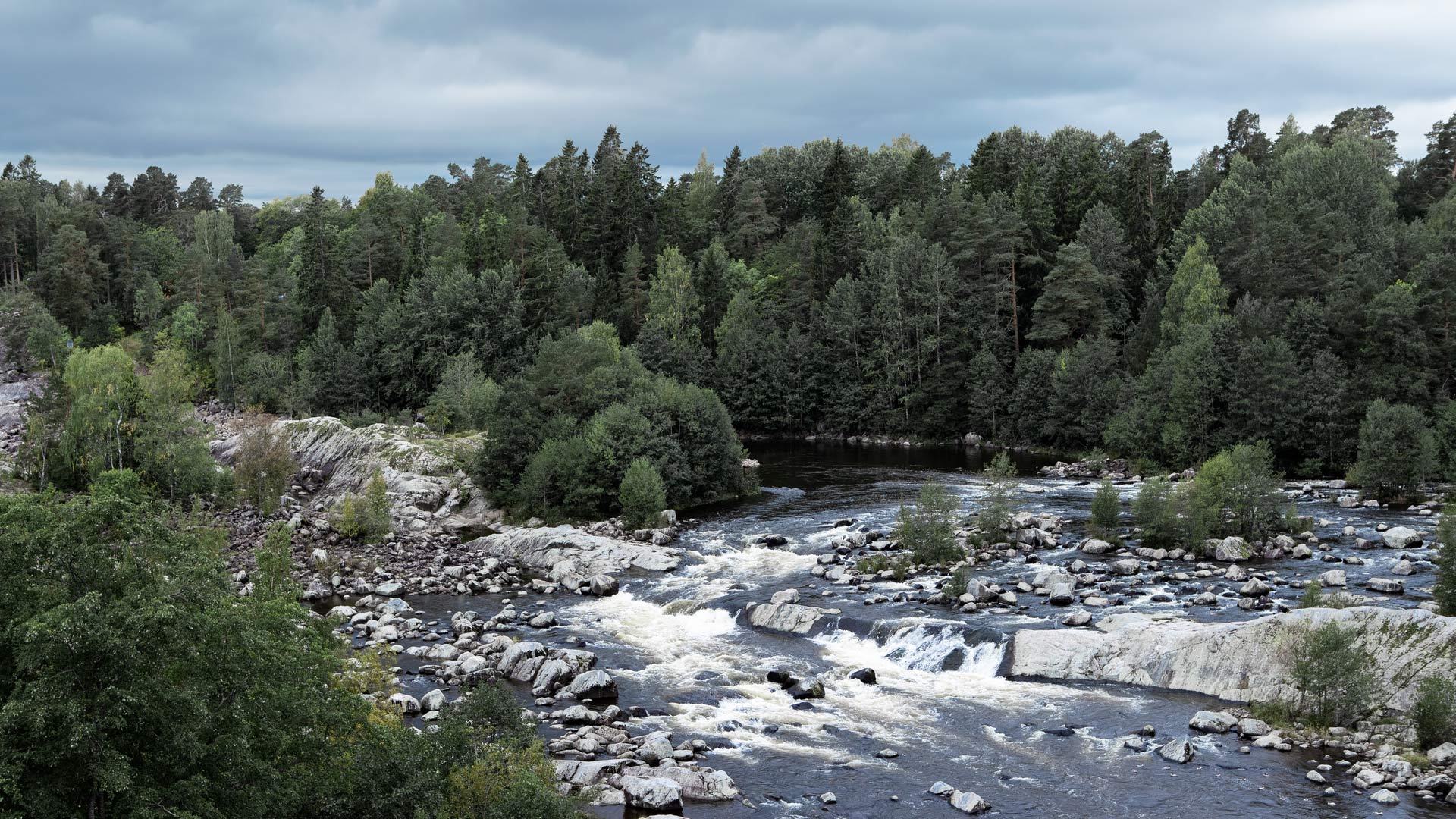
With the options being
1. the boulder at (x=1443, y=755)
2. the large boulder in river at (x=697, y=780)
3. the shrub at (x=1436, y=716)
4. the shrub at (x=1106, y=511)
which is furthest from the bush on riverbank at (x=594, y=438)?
the boulder at (x=1443, y=755)

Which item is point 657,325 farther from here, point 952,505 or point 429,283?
point 952,505

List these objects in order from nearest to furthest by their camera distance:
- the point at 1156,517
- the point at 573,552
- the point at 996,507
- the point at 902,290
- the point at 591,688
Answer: the point at 591,688 < the point at 1156,517 < the point at 996,507 < the point at 573,552 < the point at 902,290

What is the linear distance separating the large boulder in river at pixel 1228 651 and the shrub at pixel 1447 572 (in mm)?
3812

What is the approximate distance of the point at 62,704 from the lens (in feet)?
53.9

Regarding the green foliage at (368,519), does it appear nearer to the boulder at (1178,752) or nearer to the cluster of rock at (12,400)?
the cluster of rock at (12,400)

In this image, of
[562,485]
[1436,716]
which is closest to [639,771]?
[1436,716]

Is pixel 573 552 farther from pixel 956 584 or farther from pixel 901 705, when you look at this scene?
pixel 901 705

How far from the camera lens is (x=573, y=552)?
177ft

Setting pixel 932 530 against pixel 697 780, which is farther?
pixel 932 530

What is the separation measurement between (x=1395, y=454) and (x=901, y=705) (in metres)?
43.1

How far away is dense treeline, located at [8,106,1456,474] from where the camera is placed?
76.7 m

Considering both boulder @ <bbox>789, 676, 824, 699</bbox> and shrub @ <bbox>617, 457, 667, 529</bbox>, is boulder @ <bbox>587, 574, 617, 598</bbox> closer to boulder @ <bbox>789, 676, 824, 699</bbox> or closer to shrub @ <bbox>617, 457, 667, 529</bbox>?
shrub @ <bbox>617, 457, 667, 529</bbox>

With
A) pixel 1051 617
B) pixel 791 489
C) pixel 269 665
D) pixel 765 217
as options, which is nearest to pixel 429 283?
pixel 765 217

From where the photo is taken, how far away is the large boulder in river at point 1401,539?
157ft
